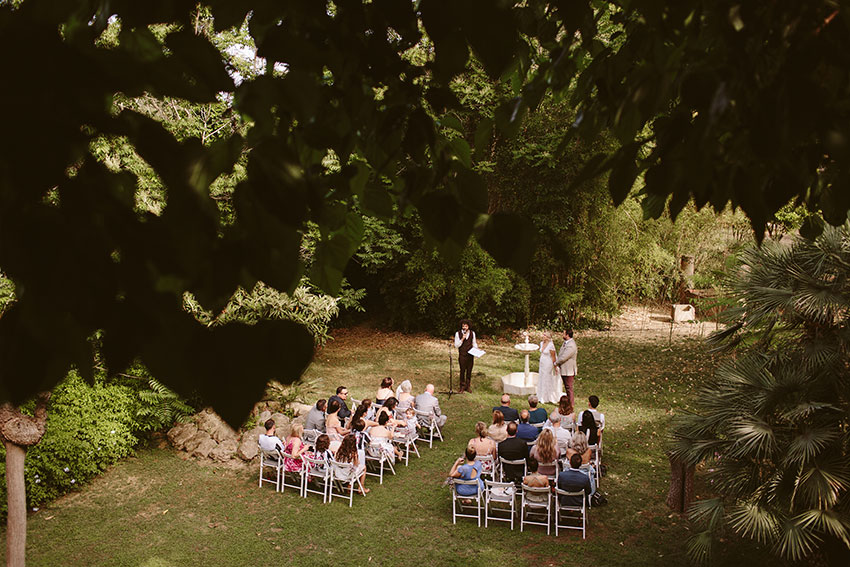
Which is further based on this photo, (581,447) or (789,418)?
(581,447)

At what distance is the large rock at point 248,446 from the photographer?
401 inches

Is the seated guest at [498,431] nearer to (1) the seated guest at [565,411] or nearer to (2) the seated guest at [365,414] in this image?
(1) the seated guest at [565,411]

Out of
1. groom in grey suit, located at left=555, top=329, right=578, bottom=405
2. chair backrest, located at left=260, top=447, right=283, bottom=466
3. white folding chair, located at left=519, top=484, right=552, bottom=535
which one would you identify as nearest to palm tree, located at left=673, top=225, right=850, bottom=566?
white folding chair, located at left=519, top=484, right=552, bottom=535

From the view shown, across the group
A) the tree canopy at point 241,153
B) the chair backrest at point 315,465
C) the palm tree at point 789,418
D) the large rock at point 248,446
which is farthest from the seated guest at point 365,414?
the tree canopy at point 241,153

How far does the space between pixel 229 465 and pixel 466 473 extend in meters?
4.25

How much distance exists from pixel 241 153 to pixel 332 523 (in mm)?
7806

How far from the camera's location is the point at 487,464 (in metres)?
8.83

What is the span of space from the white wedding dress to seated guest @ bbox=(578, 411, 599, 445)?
340 cm

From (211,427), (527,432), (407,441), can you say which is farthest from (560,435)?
(211,427)

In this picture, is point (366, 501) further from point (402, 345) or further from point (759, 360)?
point (402, 345)

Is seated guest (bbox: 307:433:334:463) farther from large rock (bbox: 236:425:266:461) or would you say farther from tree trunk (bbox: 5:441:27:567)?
tree trunk (bbox: 5:441:27:567)

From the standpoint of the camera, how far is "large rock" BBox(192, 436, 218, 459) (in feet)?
33.6

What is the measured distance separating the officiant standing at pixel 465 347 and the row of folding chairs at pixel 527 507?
201 inches

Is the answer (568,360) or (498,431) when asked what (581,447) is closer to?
(498,431)
